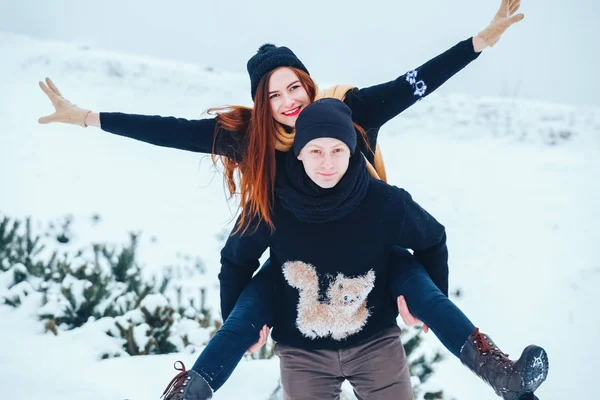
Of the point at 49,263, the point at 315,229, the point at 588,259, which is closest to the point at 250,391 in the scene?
the point at 315,229

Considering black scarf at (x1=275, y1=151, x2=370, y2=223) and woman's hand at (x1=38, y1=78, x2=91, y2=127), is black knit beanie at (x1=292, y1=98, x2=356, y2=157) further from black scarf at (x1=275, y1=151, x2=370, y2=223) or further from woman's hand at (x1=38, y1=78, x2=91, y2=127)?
woman's hand at (x1=38, y1=78, x2=91, y2=127)

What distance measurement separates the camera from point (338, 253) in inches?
89.5

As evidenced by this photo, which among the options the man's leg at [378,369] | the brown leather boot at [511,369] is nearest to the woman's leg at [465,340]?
the brown leather boot at [511,369]

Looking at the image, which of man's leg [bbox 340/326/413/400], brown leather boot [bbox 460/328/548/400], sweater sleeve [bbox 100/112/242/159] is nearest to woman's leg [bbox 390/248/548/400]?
brown leather boot [bbox 460/328/548/400]

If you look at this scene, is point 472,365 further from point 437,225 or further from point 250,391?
point 250,391

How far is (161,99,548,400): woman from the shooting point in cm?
212

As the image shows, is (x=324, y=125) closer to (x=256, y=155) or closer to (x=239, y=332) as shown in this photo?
(x=256, y=155)

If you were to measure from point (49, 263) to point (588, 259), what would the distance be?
5.30 metres

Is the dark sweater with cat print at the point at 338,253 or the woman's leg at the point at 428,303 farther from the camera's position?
the dark sweater with cat print at the point at 338,253

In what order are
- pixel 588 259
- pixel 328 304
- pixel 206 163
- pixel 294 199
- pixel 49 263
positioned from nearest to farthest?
pixel 294 199, pixel 328 304, pixel 49 263, pixel 588 259, pixel 206 163

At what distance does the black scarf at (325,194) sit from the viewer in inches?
84.5

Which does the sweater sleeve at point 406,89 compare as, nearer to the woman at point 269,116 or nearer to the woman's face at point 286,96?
the woman at point 269,116

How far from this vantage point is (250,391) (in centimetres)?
288

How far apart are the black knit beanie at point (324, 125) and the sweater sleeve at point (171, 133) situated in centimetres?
52
